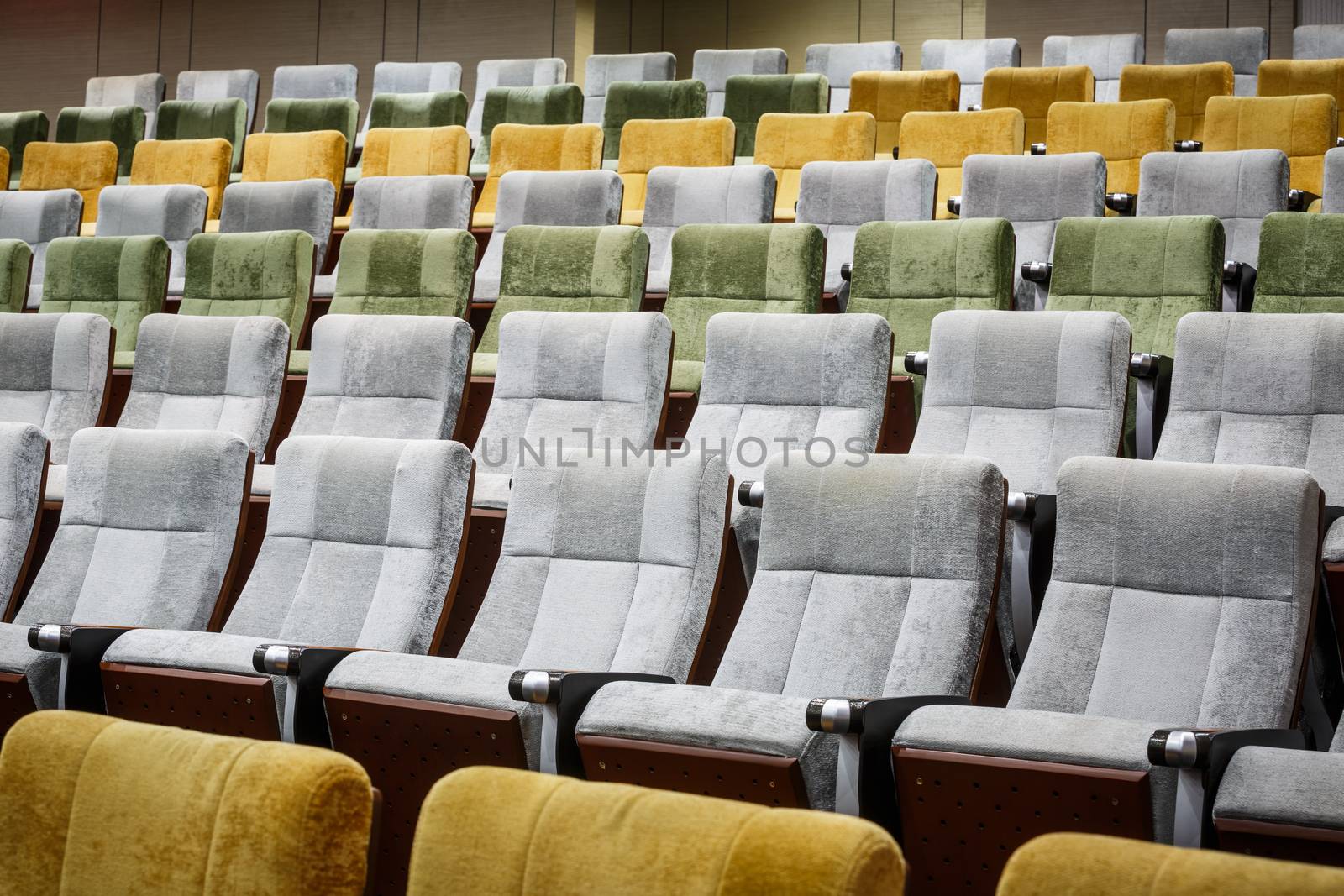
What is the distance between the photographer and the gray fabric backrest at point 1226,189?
1.78 meters

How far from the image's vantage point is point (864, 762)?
0.82m

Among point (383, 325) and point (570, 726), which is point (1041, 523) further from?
point (383, 325)

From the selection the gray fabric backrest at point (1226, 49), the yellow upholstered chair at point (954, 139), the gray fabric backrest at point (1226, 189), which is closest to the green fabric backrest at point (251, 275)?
the yellow upholstered chair at point (954, 139)

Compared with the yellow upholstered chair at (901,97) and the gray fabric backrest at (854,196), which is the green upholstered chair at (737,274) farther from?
the yellow upholstered chair at (901,97)

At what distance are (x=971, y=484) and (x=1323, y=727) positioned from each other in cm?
29

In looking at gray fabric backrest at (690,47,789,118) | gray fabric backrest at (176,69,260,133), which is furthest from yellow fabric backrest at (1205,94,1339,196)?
gray fabric backrest at (176,69,260,133)

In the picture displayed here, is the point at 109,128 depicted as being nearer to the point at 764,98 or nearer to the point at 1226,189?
the point at 764,98

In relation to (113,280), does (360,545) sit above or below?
below

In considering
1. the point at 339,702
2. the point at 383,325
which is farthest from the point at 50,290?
the point at 339,702

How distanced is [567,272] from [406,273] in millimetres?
221

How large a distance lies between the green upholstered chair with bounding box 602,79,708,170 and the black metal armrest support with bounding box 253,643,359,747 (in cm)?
180

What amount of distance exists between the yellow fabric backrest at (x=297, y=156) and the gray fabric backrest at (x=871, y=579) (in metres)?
1.66

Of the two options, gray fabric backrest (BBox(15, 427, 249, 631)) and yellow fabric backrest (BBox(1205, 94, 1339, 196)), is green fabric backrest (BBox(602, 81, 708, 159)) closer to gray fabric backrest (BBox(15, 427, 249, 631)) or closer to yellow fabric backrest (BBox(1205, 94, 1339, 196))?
yellow fabric backrest (BBox(1205, 94, 1339, 196))

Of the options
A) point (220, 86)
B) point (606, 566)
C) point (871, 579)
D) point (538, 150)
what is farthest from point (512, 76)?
point (871, 579)
